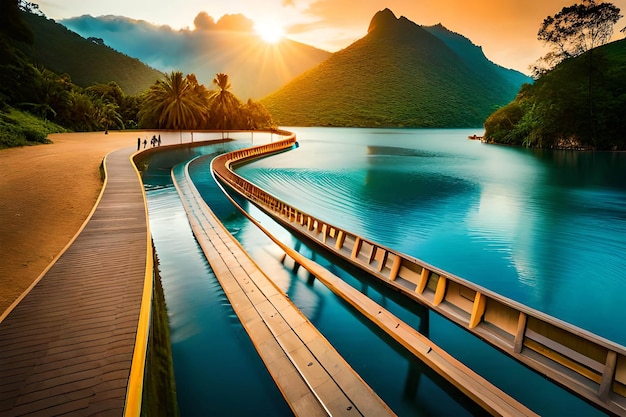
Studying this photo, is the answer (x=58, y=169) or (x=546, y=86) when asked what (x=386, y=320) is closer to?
(x=58, y=169)

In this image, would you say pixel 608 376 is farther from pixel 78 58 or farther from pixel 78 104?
pixel 78 58

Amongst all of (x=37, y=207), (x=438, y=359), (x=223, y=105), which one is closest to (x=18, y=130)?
(x=37, y=207)

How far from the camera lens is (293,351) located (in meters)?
6.96

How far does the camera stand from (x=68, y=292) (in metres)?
6.83

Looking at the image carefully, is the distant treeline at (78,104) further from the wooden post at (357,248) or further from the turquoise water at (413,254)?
the wooden post at (357,248)

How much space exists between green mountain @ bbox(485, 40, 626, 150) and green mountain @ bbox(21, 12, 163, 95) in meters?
147

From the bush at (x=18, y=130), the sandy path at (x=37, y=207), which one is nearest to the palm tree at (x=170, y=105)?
the bush at (x=18, y=130)

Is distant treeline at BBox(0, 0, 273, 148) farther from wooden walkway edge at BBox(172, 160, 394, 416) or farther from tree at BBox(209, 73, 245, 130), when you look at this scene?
wooden walkway edge at BBox(172, 160, 394, 416)

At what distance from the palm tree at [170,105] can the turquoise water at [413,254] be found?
4383cm

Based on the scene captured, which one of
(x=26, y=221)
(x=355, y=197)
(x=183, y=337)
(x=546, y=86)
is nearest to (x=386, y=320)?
(x=183, y=337)

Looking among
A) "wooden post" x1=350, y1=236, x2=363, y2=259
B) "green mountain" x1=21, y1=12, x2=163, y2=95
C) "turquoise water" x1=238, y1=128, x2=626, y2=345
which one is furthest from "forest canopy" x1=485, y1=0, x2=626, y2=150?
"green mountain" x1=21, y1=12, x2=163, y2=95

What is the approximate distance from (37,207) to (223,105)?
238 ft

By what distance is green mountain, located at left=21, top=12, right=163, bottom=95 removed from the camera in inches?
5251

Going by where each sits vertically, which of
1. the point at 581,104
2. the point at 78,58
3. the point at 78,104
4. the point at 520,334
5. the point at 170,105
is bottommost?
the point at 520,334
